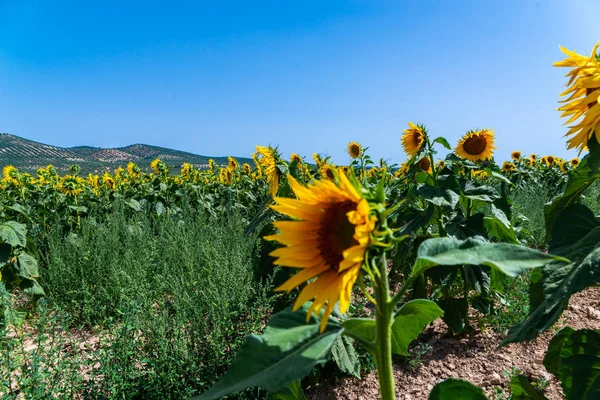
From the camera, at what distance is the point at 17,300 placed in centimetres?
384

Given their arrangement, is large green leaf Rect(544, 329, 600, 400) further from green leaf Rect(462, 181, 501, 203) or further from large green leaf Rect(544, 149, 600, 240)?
green leaf Rect(462, 181, 501, 203)

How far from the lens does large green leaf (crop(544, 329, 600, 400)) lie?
90 centimetres

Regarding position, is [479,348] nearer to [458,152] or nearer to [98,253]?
[458,152]

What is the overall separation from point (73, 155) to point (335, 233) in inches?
3098

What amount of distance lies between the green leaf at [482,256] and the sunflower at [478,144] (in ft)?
9.24

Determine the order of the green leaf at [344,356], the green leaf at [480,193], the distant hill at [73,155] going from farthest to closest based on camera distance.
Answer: the distant hill at [73,155] → the green leaf at [480,193] → the green leaf at [344,356]

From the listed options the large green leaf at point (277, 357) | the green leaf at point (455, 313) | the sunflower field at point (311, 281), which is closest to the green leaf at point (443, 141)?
the sunflower field at point (311, 281)

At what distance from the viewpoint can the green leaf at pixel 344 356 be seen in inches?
68.8

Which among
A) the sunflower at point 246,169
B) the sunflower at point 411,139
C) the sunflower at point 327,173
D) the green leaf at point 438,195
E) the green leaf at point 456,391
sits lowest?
the green leaf at point 456,391

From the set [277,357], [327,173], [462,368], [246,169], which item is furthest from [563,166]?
[277,357]

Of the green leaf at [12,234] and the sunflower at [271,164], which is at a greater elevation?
the sunflower at [271,164]

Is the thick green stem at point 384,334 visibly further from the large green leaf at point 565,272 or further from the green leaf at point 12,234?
the green leaf at point 12,234

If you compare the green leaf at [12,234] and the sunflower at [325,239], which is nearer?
the sunflower at [325,239]

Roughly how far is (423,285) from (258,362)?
2.18 metres
